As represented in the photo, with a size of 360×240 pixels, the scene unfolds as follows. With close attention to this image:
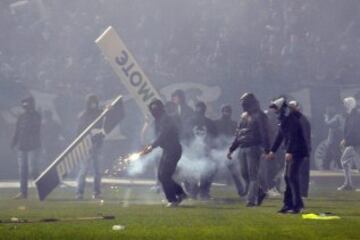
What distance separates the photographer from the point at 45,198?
18141 mm

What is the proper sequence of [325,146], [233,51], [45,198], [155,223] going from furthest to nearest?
[233,51], [325,146], [45,198], [155,223]

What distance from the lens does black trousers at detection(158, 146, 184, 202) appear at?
15.5m

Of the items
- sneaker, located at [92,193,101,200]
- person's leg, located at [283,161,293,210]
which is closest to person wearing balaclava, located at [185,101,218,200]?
sneaker, located at [92,193,101,200]

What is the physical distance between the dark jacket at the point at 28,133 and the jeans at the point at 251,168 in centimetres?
524

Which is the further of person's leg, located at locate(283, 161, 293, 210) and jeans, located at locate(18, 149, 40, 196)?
jeans, located at locate(18, 149, 40, 196)

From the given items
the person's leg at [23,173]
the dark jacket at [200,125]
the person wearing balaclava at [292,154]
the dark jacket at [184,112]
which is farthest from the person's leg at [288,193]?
the person's leg at [23,173]

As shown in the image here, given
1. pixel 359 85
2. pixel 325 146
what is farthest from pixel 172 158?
pixel 359 85

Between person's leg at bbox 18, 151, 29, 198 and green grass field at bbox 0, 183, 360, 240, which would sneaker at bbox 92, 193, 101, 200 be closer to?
green grass field at bbox 0, 183, 360, 240

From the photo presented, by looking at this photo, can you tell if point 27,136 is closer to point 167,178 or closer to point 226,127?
point 226,127

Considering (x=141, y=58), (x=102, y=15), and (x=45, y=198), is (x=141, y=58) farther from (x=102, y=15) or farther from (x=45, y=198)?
(x=45, y=198)

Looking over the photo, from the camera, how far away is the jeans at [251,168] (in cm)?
1541

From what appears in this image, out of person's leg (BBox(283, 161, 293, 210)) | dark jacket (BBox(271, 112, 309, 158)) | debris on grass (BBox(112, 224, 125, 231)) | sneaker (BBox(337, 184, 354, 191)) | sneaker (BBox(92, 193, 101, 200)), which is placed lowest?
sneaker (BBox(337, 184, 354, 191))

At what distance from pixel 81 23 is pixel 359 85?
902 centimetres

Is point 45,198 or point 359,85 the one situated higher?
point 359,85
